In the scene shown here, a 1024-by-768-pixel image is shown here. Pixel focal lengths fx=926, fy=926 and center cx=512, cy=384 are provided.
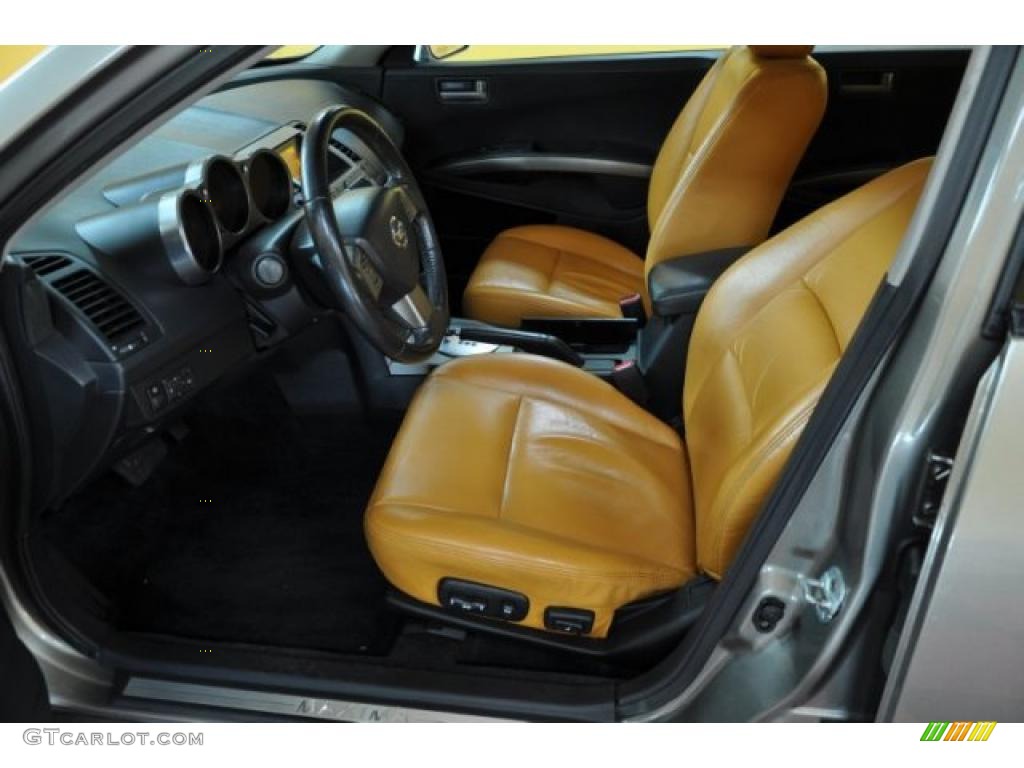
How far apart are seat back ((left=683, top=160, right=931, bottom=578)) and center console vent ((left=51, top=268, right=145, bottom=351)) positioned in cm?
90

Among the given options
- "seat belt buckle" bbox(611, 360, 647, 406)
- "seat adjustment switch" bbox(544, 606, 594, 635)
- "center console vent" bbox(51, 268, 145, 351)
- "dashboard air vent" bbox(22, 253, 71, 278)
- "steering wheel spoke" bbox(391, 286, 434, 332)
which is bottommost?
"seat adjustment switch" bbox(544, 606, 594, 635)

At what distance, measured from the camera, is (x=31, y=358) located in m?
1.24

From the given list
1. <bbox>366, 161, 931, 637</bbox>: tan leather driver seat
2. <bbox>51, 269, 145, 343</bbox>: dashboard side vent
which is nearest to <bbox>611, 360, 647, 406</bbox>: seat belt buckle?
<bbox>366, 161, 931, 637</bbox>: tan leather driver seat

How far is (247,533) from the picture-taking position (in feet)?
6.12

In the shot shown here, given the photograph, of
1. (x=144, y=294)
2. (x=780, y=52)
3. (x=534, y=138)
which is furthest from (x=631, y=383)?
(x=534, y=138)

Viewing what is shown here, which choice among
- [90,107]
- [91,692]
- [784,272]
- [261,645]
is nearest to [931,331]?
[784,272]

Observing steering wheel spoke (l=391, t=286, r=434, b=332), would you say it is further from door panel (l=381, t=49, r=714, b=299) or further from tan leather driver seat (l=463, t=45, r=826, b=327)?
door panel (l=381, t=49, r=714, b=299)

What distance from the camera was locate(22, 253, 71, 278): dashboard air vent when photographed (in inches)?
54.0

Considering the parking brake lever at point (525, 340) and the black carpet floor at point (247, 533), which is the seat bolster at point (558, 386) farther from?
the black carpet floor at point (247, 533)

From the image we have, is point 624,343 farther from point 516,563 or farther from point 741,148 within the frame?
point 516,563

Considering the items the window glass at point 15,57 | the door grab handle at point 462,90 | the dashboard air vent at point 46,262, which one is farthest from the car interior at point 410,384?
the door grab handle at point 462,90

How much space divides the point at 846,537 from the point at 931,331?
270 millimetres

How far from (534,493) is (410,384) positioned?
644 millimetres

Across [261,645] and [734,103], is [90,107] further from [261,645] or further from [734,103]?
[734,103]
